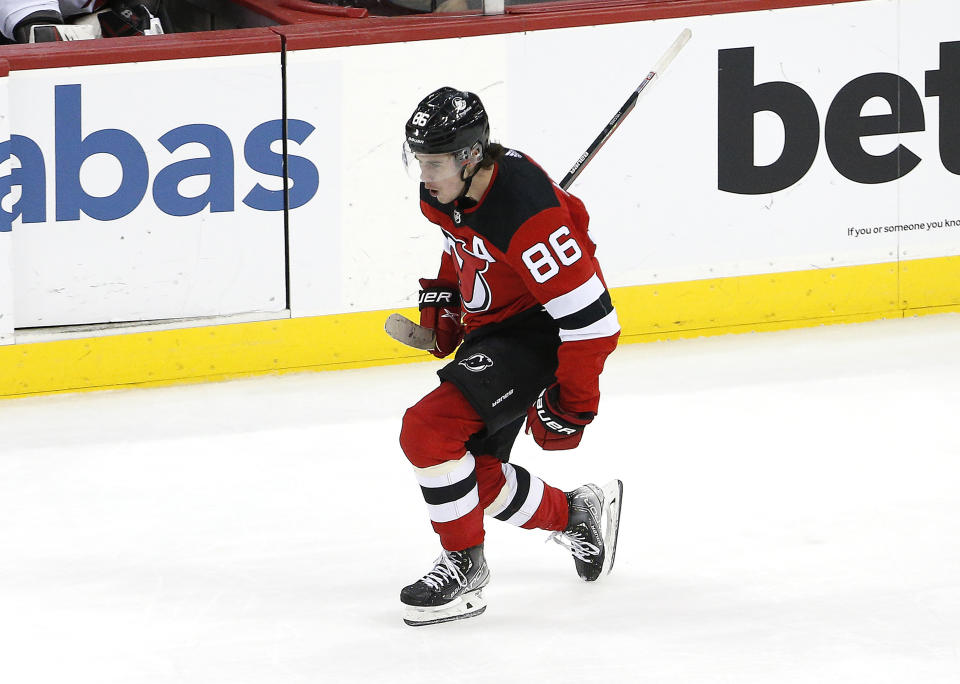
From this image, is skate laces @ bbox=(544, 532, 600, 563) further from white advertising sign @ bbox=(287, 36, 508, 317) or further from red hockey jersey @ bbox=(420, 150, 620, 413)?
white advertising sign @ bbox=(287, 36, 508, 317)

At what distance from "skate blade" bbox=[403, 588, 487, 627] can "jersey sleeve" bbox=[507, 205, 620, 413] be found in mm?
476

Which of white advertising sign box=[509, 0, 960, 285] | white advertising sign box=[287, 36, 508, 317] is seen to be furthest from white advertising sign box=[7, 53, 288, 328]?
white advertising sign box=[509, 0, 960, 285]

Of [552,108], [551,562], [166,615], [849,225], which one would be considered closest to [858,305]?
[849,225]

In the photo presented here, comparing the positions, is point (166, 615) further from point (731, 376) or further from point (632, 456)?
point (731, 376)

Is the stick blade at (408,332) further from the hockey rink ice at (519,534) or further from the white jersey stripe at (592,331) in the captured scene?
the hockey rink ice at (519,534)

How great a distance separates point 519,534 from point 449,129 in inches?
46.1

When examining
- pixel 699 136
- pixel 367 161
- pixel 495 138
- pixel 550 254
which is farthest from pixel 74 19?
pixel 550 254

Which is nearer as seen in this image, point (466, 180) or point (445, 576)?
point (466, 180)

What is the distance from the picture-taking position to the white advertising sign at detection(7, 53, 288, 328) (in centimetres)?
446

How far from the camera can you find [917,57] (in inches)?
202

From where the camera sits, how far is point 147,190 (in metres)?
4.56

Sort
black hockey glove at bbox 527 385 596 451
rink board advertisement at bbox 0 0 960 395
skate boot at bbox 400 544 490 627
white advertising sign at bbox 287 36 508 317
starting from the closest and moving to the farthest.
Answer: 1. black hockey glove at bbox 527 385 596 451
2. skate boot at bbox 400 544 490 627
3. rink board advertisement at bbox 0 0 960 395
4. white advertising sign at bbox 287 36 508 317

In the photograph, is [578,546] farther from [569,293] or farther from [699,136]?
[699,136]

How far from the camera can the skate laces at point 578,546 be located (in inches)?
121
